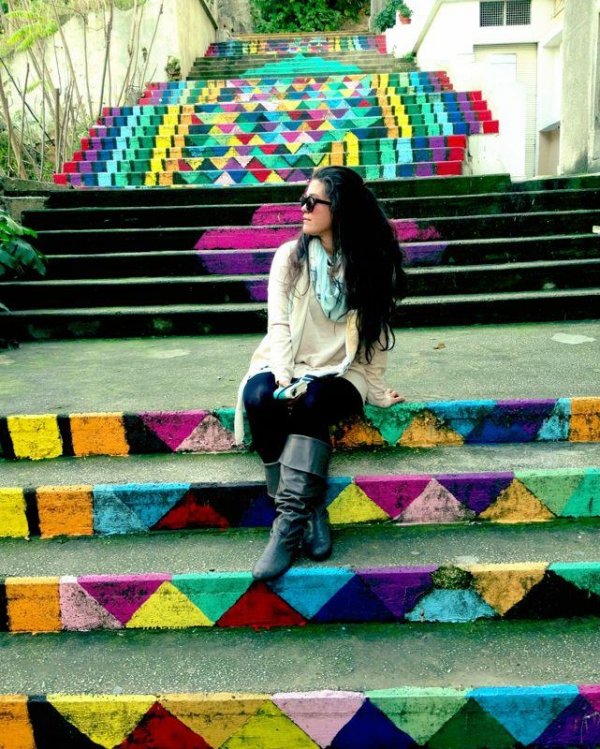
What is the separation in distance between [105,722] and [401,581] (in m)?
0.95

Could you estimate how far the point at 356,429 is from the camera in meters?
2.62

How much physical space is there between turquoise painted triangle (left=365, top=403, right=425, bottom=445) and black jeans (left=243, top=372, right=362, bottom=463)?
354mm

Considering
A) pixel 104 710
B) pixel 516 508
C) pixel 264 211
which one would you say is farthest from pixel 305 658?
pixel 264 211

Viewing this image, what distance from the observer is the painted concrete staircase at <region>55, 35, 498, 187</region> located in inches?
266

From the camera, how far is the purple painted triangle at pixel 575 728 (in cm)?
174

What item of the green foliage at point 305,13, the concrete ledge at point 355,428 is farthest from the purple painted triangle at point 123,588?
the green foliage at point 305,13

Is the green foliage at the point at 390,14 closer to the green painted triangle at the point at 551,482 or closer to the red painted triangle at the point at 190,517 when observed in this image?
the green painted triangle at the point at 551,482

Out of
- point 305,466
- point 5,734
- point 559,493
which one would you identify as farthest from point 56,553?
point 559,493

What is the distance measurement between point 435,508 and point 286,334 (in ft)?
2.71

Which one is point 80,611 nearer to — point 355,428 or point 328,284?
point 355,428

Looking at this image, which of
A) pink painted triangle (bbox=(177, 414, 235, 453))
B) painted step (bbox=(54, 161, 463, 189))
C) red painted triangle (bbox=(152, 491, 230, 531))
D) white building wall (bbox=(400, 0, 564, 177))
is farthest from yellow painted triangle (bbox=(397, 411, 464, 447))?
white building wall (bbox=(400, 0, 564, 177))

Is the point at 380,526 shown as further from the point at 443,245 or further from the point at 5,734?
the point at 443,245

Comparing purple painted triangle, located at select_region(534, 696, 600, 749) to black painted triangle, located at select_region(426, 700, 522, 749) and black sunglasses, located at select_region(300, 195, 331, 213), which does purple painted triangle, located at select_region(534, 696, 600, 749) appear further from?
black sunglasses, located at select_region(300, 195, 331, 213)

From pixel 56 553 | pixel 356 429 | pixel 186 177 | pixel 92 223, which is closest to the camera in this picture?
pixel 56 553
